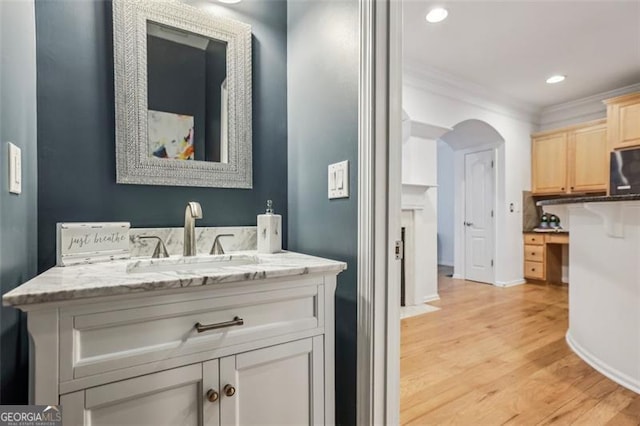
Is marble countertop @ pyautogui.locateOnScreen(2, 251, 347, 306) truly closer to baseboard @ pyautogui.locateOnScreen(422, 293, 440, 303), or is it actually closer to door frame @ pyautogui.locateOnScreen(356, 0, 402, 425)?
door frame @ pyautogui.locateOnScreen(356, 0, 402, 425)

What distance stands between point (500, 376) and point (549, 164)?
12.7 feet

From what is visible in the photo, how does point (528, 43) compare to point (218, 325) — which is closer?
point (218, 325)

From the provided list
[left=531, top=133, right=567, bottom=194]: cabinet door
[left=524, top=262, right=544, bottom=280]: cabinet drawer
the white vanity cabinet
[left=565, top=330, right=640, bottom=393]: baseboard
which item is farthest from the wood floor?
[left=531, top=133, right=567, bottom=194]: cabinet door

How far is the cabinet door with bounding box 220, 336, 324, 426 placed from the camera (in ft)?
2.95

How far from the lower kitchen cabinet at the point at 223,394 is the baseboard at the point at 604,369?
2.02 metres

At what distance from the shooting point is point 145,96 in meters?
1.31

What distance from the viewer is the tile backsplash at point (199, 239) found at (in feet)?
4.20

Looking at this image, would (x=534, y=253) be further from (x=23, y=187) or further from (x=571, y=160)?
(x=23, y=187)

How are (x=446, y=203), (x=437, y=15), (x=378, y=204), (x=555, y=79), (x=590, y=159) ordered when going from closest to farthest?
(x=378, y=204) → (x=437, y=15) → (x=555, y=79) → (x=590, y=159) → (x=446, y=203)

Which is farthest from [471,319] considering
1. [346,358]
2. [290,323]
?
[290,323]

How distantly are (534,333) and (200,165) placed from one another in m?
2.98

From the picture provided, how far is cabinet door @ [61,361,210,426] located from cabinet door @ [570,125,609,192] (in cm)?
509
